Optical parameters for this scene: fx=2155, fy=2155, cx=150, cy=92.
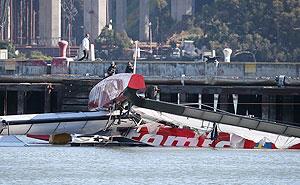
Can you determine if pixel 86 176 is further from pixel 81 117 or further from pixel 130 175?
pixel 81 117

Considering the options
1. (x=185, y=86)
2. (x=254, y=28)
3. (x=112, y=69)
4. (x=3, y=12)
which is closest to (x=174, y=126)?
(x=112, y=69)

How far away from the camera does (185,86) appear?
3201 inches

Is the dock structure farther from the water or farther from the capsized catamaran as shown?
the water

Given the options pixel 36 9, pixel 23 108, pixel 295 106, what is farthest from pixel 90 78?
pixel 36 9

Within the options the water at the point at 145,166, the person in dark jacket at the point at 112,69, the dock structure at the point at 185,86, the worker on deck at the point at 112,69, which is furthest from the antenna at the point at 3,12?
the water at the point at 145,166

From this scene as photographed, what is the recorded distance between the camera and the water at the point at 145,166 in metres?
61.6

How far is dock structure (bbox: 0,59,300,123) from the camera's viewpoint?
80250 millimetres

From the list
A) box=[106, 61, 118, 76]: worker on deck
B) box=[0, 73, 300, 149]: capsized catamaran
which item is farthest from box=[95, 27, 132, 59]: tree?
box=[0, 73, 300, 149]: capsized catamaran

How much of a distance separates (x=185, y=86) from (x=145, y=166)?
1595 centimetres

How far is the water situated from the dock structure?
6262mm

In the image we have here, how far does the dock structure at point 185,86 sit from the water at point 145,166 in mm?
6262

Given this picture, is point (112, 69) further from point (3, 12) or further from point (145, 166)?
point (3, 12)

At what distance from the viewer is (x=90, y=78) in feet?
275

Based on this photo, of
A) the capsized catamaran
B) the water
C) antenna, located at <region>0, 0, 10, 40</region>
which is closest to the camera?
the water
